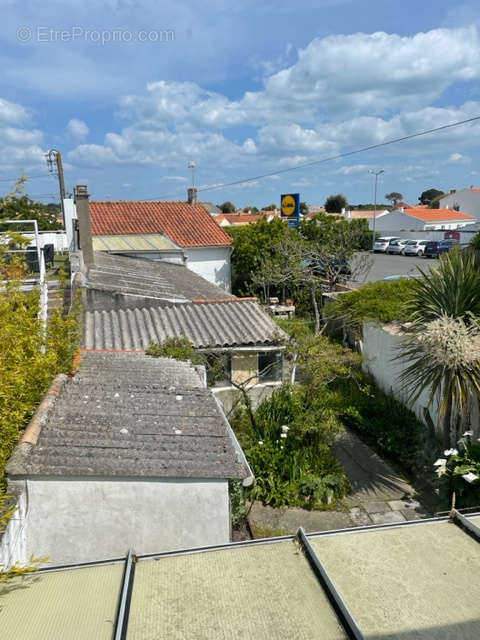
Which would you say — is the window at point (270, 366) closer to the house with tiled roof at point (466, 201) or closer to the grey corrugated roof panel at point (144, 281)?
the grey corrugated roof panel at point (144, 281)

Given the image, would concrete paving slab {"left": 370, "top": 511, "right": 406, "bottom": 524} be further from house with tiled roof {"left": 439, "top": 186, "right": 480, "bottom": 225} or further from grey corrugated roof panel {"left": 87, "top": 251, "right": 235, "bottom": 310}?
house with tiled roof {"left": 439, "top": 186, "right": 480, "bottom": 225}

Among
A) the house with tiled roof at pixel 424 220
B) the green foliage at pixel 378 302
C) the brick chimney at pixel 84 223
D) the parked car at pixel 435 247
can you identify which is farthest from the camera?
the house with tiled roof at pixel 424 220

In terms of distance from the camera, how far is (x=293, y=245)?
25094mm

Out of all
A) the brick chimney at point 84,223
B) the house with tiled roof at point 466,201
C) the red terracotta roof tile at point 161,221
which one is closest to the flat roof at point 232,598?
the brick chimney at point 84,223

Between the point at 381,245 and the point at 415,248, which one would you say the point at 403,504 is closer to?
the point at 415,248

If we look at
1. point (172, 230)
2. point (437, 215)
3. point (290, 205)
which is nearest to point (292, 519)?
point (172, 230)

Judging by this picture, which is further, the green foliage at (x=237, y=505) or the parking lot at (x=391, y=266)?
the parking lot at (x=391, y=266)

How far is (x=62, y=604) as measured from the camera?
3.71 m

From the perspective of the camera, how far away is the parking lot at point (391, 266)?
103ft

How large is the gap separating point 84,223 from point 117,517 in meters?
13.2

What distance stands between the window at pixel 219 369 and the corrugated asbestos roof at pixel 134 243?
1319 centimetres

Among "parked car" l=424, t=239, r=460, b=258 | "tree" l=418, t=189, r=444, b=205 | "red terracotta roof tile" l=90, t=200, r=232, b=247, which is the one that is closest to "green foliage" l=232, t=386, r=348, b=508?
"red terracotta roof tile" l=90, t=200, r=232, b=247

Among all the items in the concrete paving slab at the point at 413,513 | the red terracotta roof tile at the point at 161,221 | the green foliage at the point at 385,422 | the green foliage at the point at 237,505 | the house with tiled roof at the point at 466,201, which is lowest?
the concrete paving slab at the point at 413,513

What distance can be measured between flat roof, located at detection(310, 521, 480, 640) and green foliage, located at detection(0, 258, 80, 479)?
3228 mm
